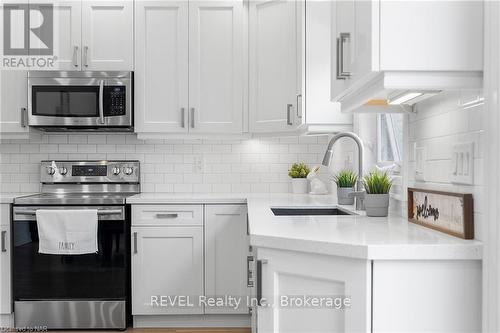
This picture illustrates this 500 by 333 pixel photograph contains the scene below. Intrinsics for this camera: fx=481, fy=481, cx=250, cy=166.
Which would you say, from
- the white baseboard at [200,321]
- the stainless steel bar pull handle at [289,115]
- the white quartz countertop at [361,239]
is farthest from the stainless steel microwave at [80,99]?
the white quartz countertop at [361,239]

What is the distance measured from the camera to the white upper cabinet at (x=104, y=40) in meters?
3.49

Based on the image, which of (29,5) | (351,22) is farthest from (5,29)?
(351,22)

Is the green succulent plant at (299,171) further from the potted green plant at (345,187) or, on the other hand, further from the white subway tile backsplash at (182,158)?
the potted green plant at (345,187)

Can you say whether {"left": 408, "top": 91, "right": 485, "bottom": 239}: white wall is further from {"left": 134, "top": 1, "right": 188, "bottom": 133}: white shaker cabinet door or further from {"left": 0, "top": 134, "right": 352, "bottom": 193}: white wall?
{"left": 134, "top": 1, "right": 188, "bottom": 133}: white shaker cabinet door

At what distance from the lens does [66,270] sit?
319 centimetres

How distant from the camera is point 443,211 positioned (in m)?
1.55

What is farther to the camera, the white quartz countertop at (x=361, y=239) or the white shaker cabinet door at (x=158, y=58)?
the white shaker cabinet door at (x=158, y=58)

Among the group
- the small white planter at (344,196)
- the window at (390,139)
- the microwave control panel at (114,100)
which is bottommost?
the small white planter at (344,196)

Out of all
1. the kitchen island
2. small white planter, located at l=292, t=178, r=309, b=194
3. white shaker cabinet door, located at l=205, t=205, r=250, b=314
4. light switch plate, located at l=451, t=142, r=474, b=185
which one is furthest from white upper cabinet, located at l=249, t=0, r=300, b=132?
the kitchen island

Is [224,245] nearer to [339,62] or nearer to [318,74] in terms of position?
[318,74]

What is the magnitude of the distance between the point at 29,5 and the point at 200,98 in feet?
4.66

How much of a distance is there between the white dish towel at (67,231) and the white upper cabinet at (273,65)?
52.2 inches

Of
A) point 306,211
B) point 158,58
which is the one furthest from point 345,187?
point 158,58

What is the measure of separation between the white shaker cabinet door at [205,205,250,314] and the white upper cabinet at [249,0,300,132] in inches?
26.8
